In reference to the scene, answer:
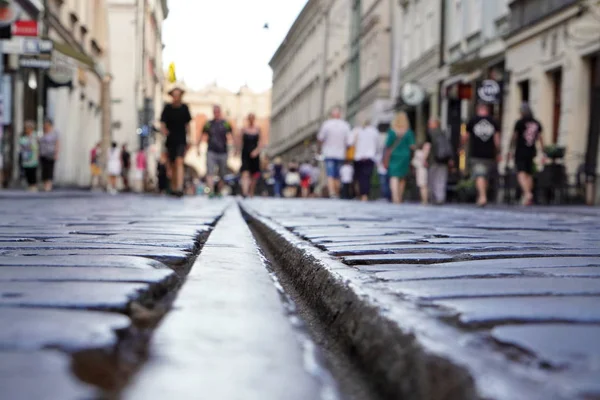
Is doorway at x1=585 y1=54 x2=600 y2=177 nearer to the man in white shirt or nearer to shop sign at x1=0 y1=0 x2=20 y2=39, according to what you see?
the man in white shirt

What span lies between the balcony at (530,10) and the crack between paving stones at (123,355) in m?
17.8

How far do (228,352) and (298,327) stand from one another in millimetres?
352

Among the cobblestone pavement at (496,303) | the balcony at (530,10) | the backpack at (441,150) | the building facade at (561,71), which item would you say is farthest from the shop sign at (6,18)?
the cobblestone pavement at (496,303)

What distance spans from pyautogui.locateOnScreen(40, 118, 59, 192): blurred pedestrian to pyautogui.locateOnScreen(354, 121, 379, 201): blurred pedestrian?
19.0ft

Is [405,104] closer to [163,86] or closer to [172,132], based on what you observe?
[172,132]

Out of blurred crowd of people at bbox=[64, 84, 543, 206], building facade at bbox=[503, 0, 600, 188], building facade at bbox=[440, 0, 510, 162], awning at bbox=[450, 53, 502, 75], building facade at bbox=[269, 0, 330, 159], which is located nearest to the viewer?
blurred crowd of people at bbox=[64, 84, 543, 206]

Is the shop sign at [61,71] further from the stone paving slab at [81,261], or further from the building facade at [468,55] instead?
the stone paving slab at [81,261]

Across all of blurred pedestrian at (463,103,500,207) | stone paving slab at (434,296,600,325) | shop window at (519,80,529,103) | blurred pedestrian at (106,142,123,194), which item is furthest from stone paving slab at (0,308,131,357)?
blurred pedestrian at (106,142,123,194)

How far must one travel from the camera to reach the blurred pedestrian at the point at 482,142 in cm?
1508

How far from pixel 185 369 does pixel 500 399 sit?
1.35 ft

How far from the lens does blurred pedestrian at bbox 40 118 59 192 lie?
758 inches

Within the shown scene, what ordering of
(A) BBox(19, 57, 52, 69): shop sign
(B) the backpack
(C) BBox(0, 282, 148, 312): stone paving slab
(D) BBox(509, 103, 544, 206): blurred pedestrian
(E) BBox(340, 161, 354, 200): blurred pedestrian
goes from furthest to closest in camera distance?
(E) BBox(340, 161, 354, 200): blurred pedestrian → (A) BBox(19, 57, 52, 69): shop sign → (B) the backpack → (D) BBox(509, 103, 544, 206): blurred pedestrian → (C) BBox(0, 282, 148, 312): stone paving slab

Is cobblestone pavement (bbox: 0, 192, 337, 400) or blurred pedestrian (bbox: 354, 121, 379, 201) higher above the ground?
blurred pedestrian (bbox: 354, 121, 379, 201)

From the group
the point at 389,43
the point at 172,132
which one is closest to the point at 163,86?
the point at 389,43
